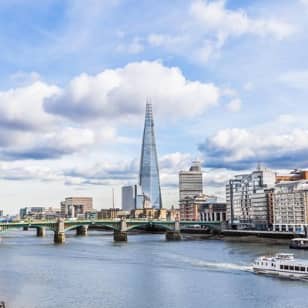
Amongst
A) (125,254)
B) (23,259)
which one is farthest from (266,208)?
(23,259)

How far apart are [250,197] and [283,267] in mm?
112979

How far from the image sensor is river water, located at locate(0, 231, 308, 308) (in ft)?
159

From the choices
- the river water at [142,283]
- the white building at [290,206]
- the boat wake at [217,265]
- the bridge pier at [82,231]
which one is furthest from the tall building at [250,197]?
the boat wake at [217,265]

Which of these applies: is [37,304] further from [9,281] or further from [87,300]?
[9,281]

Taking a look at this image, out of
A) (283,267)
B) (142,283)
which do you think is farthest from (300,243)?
(142,283)

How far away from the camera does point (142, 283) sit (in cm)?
5847

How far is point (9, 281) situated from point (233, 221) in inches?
5098

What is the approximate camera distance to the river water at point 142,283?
159 feet

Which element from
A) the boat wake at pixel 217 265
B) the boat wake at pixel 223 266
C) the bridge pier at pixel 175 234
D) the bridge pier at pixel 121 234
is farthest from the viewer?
the bridge pier at pixel 175 234

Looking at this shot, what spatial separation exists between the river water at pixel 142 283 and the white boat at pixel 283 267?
231cm

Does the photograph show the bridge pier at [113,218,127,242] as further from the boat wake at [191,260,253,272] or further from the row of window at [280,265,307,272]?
the row of window at [280,265,307,272]

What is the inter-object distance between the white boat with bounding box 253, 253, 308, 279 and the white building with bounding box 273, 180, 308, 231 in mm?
83127

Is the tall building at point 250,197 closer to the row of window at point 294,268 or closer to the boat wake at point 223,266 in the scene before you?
the boat wake at point 223,266

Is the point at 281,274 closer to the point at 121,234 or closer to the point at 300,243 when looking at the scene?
the point at 300,243
